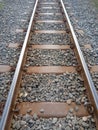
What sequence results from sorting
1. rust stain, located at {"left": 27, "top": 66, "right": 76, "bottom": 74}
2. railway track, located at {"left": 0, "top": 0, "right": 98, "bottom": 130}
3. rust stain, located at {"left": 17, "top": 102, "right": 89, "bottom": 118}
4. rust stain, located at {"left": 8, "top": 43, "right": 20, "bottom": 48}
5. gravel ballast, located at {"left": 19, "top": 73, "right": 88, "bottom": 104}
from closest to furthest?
1. railway track, located at {"left": 0, "top": 0, "right": 98, "bottom": 130}
2. rust stain, located at {"left": 17, "top": 102, "right": 89, "bottom": 118}
3. gravel ballast, located at {"left": 19, "top": 73, "right": 88, "bottom": 104}
4. rust stain, located at {"left": 27, "top": 66, "right": 76, "bottom": 74}
5. rust stain, located at {"left": 8, "top": 43, "right": 20, "bottom": 48}

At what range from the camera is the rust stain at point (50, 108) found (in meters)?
3.86

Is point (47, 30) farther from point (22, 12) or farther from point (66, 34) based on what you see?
point (22, 12)

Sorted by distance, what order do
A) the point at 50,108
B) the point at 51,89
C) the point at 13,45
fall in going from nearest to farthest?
the point at 50,108 → the point at 51,89 → the point at 13,45

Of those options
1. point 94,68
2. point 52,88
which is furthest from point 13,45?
point 52,88

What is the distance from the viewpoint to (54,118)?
3.75 meters

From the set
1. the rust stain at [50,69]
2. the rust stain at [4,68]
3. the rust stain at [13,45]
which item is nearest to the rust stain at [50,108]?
the rust stain at [50,69]

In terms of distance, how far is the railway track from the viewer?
369 cm

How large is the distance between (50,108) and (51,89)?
536 millimetres

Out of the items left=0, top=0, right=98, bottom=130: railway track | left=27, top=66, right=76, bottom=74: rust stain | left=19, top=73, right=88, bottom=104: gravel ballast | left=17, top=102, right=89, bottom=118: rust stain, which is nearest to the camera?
left=0, top=0, right=98, bottom=130: railway track

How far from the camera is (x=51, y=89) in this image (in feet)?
14.7

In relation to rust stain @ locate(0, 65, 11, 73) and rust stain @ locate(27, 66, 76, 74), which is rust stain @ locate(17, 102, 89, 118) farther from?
rust stain @ locate(0, 65, 11, 73)

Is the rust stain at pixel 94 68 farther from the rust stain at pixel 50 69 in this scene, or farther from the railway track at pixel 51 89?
the rust stain at pixel 50 69

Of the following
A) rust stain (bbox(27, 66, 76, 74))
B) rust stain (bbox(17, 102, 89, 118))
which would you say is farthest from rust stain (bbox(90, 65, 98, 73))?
rust stain (bbox(17, 102, 89, 118))

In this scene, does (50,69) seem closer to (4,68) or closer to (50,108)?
(4,68)
